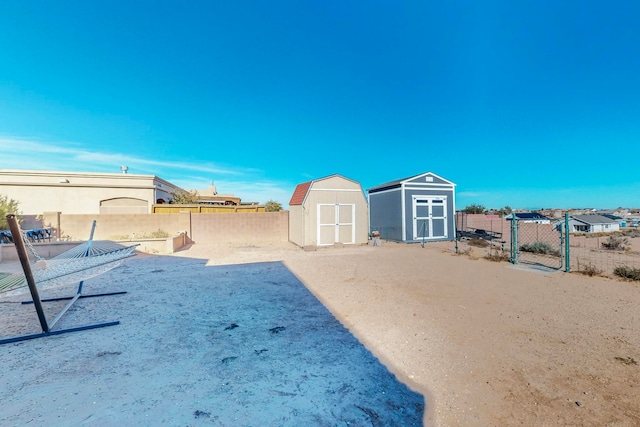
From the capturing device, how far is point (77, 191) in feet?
48.8

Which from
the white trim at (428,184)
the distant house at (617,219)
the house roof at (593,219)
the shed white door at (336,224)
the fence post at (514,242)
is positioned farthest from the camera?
the distant house at (617,219)

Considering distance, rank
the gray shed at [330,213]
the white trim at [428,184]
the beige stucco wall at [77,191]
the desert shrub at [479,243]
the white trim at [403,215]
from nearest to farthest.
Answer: the desert shrub at [479,243] < the gray shed at [330,213] < the white trim at [403,215] < the white trim at [428,184] < the beige stucco wall at [77,191]

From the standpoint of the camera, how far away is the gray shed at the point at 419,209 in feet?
41.7

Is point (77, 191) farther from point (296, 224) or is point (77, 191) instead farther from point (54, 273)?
point (54, 273)

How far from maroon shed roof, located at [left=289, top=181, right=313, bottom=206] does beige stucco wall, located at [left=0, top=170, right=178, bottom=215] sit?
374 inches

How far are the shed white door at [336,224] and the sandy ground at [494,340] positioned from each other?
546 cm

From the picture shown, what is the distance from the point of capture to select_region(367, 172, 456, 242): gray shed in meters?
12.7

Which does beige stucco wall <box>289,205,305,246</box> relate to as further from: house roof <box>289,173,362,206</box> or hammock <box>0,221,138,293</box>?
hammock <box>0,221,138,293</box>

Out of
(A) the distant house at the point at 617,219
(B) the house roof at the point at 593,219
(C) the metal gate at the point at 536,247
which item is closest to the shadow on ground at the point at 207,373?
(C) the metal gate at the point at 536,247

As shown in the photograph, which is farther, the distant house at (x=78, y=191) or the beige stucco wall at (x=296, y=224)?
the distant house at (x=78, y=191)

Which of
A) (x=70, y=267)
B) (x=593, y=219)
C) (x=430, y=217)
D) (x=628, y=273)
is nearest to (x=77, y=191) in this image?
(x=70, y=267)

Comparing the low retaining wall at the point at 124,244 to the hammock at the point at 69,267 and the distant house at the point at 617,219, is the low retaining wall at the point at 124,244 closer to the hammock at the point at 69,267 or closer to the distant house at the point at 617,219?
the hammock at the point at 69,267

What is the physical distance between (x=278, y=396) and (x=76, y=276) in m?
3.53

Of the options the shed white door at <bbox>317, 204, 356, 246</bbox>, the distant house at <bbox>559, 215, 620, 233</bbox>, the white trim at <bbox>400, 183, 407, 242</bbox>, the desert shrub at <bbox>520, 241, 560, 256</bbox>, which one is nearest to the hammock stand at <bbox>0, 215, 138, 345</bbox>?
the shed white door at <bbox>317, 204, 356, 246</bbox>
